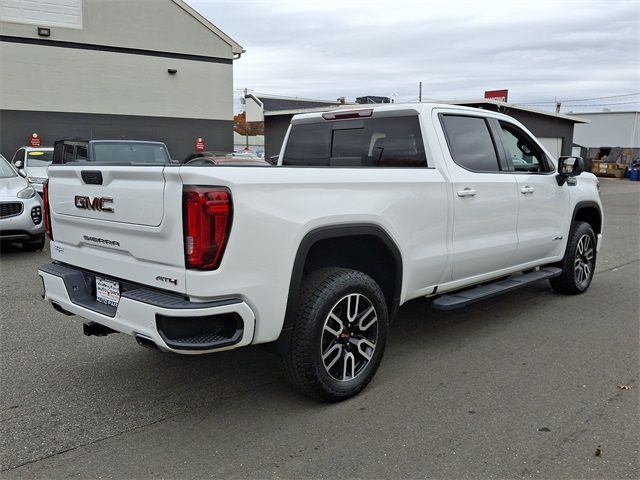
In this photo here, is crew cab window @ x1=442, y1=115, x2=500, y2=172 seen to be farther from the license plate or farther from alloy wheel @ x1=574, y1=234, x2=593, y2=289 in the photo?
the license plate

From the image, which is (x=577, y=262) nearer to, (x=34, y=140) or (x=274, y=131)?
(x=34, y=140)

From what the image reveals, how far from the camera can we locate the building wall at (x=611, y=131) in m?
46.4

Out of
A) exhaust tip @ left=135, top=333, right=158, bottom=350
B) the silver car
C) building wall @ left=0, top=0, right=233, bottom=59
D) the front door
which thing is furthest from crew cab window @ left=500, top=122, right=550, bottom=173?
building wall @ left=0, top=0, right=233, bottom=59

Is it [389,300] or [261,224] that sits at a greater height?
[261,224]

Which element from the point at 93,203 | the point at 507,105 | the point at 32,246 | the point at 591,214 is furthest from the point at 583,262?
the point at 507,105

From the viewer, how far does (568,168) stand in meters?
5.66

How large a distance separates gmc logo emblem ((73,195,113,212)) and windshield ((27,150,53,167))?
1134 cm

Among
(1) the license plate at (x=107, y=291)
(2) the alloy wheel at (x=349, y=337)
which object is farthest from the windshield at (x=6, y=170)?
(2) the alloy wheel at (x=349, y=337)

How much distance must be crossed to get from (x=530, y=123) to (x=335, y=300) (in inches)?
1119

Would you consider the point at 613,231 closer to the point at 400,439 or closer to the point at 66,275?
the point at 400,439

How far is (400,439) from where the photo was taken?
3266 millimetres

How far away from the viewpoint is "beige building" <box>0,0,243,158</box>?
2144 centimetres

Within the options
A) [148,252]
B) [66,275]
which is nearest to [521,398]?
[148,252]

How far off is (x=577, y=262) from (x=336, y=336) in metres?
3.91
